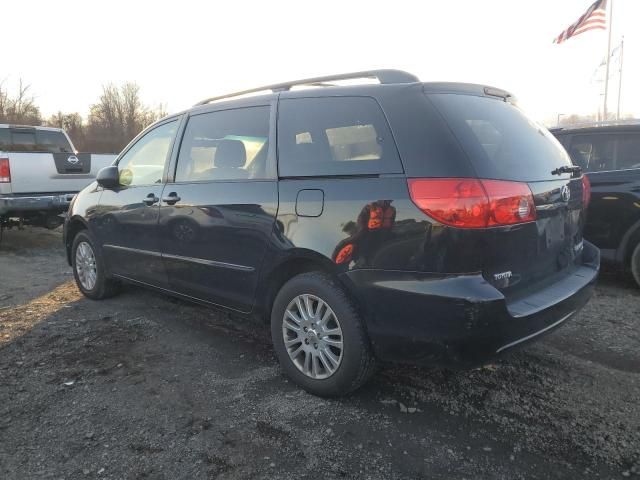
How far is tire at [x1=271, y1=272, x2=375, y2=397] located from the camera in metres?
2.82

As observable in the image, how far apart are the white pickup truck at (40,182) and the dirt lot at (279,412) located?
4.01 metres

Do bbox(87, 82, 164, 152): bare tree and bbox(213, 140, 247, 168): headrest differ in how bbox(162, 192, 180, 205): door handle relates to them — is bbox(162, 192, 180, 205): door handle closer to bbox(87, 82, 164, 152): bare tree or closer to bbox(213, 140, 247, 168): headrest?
bbox(213, 140, 247, 168): headrest

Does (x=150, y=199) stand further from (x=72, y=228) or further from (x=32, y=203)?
(x=32, y=203)

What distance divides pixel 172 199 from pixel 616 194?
14.1 ft

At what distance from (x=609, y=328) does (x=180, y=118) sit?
3859mm

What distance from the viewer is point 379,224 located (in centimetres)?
264

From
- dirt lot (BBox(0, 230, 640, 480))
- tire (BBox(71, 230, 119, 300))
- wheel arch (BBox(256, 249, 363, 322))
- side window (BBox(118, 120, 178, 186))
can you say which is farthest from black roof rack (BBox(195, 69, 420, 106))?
tire (BBox(71, 230, 119, 300))

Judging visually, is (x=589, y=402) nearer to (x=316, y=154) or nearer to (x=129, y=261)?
(x=316, y=154)

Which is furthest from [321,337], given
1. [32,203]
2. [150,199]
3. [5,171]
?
[5,171]

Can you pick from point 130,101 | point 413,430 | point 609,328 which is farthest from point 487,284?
point 130,101

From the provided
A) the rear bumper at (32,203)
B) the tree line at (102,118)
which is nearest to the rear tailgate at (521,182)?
the rear bumper at (32,203)

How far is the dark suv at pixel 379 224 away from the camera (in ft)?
8.14

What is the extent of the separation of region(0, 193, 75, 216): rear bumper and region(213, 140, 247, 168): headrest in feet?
17.2

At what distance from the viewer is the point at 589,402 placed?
116 inches
